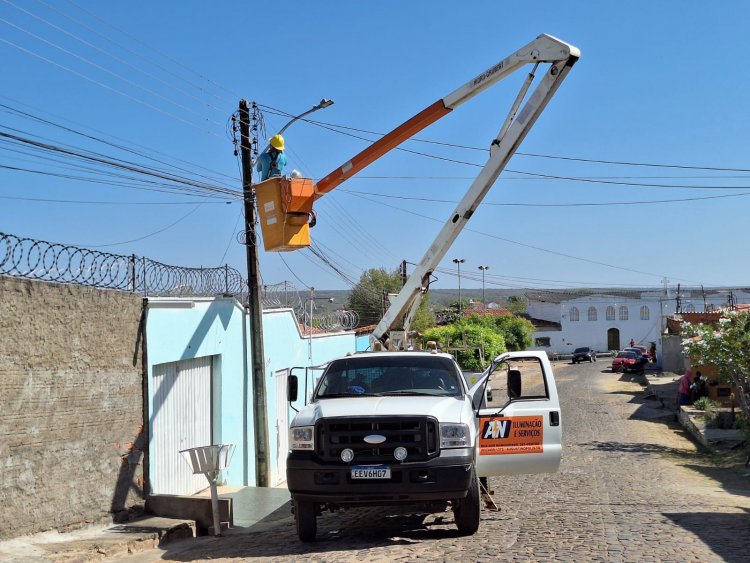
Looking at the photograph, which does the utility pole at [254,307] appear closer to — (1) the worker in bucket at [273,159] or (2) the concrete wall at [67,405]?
(1) the worker in bucket at [273,159]

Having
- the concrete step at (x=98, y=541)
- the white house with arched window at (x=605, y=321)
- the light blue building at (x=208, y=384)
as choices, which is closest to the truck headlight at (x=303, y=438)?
the light blue building at (x=208, y=384)

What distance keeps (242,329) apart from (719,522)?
9145 millimetres

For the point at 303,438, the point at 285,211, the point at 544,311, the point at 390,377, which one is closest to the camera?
the point at 303,438

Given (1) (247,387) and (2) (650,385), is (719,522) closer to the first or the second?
(1) (247,387)

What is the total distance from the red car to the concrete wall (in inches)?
1768

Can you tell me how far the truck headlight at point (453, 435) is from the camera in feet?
25.3

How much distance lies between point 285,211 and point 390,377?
569 cm

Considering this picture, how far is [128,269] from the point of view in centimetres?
1053

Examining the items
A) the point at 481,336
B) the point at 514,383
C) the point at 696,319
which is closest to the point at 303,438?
the point at 514,383

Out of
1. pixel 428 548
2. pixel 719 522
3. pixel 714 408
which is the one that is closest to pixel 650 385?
pixel 714 408

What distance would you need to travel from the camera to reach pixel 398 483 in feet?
24.7

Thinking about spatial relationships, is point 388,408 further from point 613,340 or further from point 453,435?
point 613,340

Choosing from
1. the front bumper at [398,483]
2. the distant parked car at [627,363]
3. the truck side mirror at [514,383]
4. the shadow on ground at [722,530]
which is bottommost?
the distant parked car at [627,363]

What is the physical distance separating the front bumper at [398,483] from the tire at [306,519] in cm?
31
